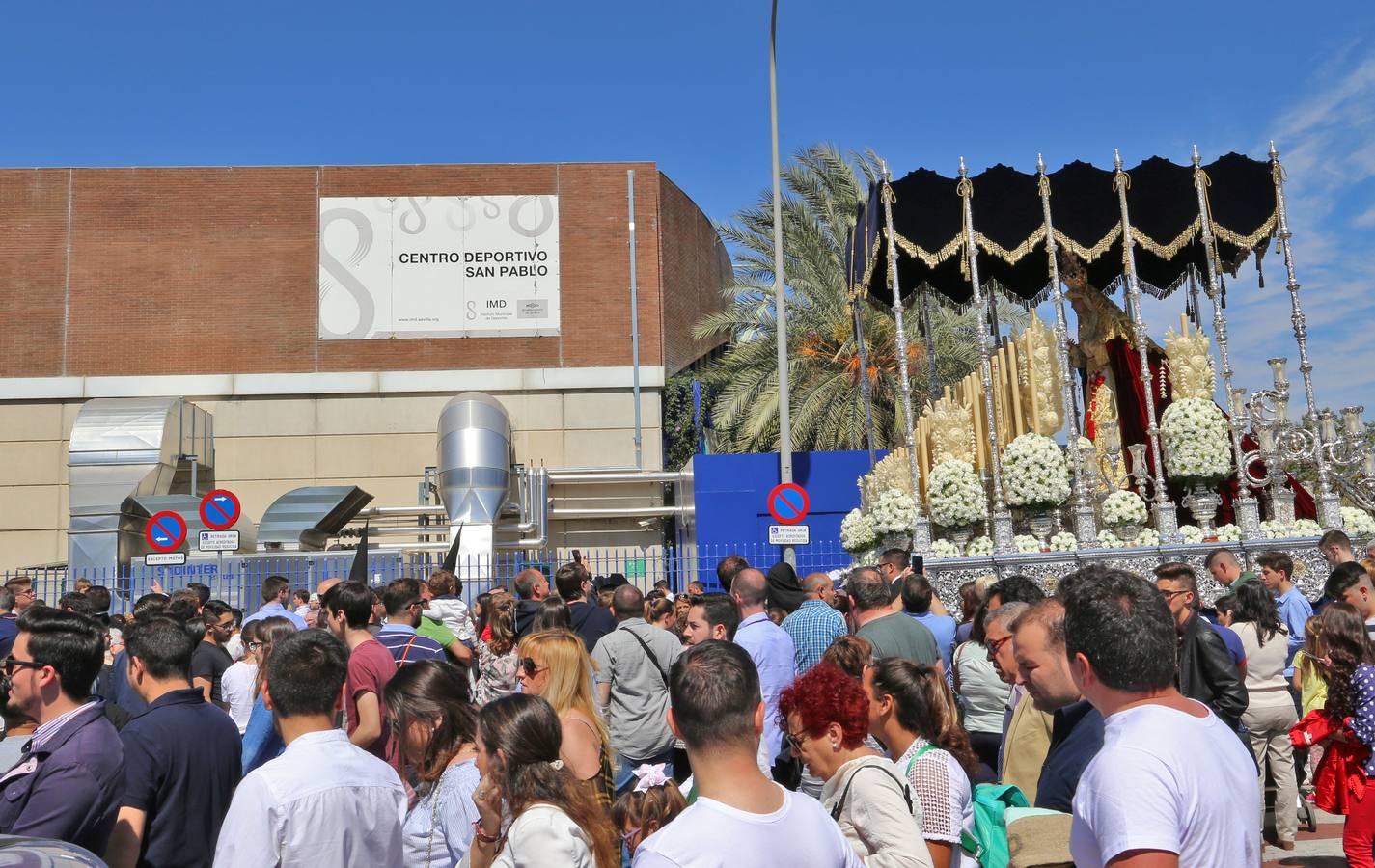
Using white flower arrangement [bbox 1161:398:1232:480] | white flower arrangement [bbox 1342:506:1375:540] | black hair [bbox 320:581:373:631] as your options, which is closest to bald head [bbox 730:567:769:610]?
black hair [bbox 320:581:373:631]

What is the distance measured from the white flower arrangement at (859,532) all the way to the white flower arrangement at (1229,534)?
176 inches

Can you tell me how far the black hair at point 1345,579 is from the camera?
6.89m

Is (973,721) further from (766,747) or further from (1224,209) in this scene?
(1224,209)

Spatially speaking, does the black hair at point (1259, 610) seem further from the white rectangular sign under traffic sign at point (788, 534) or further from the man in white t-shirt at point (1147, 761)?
the white rectangular sign under traffic sign at point (788, 534)

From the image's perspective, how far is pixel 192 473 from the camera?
2550cm

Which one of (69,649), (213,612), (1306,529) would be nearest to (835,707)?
(69,649)

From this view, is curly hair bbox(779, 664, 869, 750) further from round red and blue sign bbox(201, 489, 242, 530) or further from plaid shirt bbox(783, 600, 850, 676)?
round red and blue sign bbox(201, 489, 242, 530)

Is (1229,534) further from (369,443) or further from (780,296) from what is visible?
(369,443)

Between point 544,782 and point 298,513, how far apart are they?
2044 cm

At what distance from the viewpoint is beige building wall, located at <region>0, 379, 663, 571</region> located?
27.1m

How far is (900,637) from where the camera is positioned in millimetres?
6641

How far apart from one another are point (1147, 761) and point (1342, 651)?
3.82 m

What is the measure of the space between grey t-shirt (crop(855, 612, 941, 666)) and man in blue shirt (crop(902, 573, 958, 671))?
2.64 feet

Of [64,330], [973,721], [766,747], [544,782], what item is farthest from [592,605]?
[64,330]
